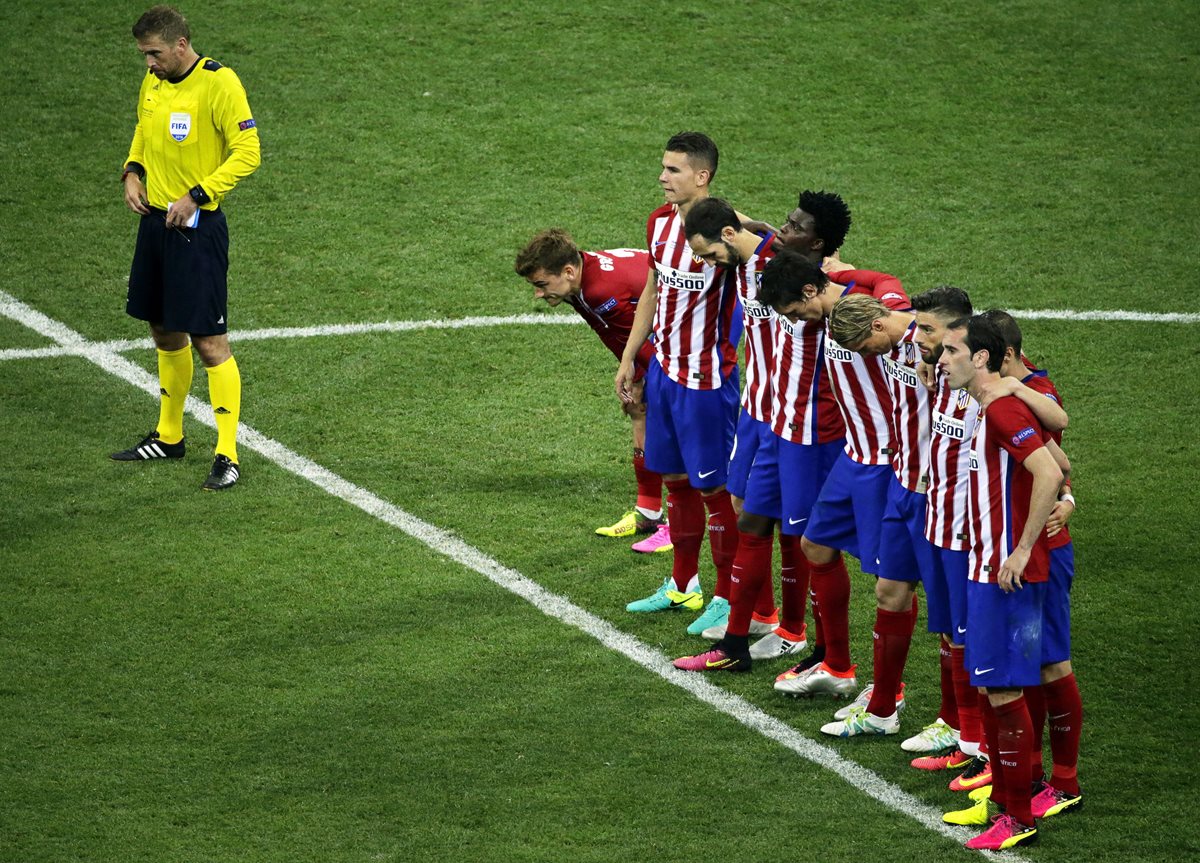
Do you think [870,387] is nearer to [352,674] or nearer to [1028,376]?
[1028,376]

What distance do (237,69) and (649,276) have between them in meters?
8.52

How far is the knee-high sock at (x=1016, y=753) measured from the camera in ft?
18.0

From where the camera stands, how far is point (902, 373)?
6035 millimetres

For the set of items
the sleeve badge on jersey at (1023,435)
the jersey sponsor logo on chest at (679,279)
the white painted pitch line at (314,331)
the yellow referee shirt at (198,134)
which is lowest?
the white painted pitch line at (314,331)

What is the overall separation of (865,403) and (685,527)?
1.52m

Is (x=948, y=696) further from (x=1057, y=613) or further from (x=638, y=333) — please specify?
(x=638, y=333)

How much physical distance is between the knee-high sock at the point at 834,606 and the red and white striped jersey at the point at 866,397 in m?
0.54

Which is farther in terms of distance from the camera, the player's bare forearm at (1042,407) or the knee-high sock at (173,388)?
the knee-high sock at (173,388)

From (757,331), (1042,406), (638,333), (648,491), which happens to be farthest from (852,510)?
(648,491)

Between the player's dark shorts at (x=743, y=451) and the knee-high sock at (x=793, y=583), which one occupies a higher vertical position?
the player's dark shorts at (x=743, y=451)

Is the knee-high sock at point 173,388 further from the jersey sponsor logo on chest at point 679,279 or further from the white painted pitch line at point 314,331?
the jersey sponsor logo on chest at point 679,279

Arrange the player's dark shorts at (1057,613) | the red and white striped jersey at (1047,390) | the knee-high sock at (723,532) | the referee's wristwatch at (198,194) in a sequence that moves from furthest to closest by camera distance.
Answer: the referee's wristwatch at (198,194) → the knee-high sock at (723,532) → the player's dark shorts at (1057,613) → the red and white striped jersey at (1047,390)

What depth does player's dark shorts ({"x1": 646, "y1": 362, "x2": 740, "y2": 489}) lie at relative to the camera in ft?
23.6

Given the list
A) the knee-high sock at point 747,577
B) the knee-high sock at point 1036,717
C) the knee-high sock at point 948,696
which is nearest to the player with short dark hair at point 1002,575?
the knee-high sock at point 1036,717
